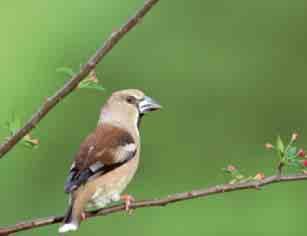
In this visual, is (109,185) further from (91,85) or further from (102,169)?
(91,85)

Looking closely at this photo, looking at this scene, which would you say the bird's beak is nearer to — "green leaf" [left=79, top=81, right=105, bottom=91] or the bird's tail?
the bird's tail

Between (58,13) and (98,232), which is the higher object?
(58,13)

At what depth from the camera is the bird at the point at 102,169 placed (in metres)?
5.58

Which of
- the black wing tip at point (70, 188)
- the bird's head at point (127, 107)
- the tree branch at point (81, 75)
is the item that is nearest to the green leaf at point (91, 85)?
the tree branch at point (81, 75)

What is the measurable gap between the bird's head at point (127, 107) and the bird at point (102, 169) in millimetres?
42

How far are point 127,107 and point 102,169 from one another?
40.7 inches

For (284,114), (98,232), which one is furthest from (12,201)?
(284,114)

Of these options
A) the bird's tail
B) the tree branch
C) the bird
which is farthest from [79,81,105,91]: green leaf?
the bird's tail

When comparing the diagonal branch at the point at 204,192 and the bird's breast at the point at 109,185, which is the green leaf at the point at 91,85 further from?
the bird's breast at the point at 109,185

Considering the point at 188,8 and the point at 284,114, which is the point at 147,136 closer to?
the point at 284,114

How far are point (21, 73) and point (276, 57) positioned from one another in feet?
12.2

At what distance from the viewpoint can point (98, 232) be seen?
10.8 metres

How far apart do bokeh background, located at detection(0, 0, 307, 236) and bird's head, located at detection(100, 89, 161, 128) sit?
3491 millimetres

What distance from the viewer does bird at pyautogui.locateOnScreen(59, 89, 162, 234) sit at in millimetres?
5575
